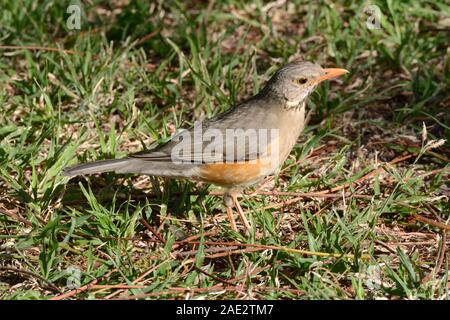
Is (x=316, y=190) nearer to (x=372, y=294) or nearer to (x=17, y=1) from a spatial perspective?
(x=372, y=294)

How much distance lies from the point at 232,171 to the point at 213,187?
2.24ft

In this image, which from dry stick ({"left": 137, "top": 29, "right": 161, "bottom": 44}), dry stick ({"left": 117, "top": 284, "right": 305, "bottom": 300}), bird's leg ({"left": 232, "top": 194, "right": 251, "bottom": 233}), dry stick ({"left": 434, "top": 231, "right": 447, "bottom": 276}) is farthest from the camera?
dry stick ({"left": 137, "top": 29, "right": 161, "bottom": 44})

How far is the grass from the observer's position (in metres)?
5.66

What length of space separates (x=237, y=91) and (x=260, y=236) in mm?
1898

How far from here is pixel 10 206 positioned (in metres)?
6.41

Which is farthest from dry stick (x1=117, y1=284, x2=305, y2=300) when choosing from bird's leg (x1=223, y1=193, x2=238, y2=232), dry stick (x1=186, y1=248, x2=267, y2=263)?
bird's leg (x1=223, y1=193, x2=238, y2=232)

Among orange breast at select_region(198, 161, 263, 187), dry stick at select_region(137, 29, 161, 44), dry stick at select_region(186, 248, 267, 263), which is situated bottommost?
dry stick at select_region(186, 248, 267, 263)

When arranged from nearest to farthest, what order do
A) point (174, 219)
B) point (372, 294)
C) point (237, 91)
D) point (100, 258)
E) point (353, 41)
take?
1. point (372, 294)
2. point (100, 258)
3. point (174, 219)
4. point (237, 91)
5. point (353, 41)

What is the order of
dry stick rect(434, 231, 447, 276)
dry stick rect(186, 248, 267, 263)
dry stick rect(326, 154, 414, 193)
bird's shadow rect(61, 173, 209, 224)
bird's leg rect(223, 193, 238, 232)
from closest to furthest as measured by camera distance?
dry stick rect(434, 231, 447, 276) < dry stick rect(186, 248, 267, 263) < bird's leg rect(223, 193, 238, 232) < bird's shadow rect(61, 173, 209, 224) < dry stick rect(326, 154, 414, 193)

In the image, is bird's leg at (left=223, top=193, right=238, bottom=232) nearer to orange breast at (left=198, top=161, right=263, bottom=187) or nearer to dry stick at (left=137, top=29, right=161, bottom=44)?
orange breast at (left=198, top=161, right=263, bottom=187)

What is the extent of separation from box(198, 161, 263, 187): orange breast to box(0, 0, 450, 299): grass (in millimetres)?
341

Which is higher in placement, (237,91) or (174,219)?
(237,91)

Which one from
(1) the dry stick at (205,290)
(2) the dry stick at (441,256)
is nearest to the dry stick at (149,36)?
(1) the dry stick at (205,290)

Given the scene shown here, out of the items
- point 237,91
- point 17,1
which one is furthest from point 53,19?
point 237,91
